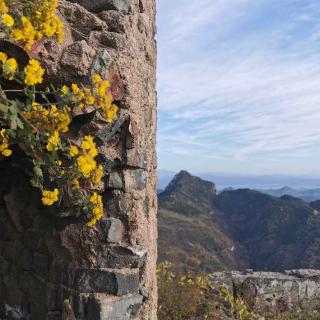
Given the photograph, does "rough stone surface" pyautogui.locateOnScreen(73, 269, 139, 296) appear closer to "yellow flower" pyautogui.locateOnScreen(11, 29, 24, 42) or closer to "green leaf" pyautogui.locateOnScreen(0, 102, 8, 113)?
"green leaf" pyautogui.locateOnScreen(0, 102, 8, 113)

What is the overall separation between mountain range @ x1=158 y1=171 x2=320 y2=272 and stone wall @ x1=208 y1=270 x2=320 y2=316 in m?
15.5

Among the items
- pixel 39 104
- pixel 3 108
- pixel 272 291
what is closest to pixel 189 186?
pixel 272 291

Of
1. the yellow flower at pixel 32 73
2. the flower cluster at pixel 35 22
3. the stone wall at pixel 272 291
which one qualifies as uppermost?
the flower cluster at pixel 35 22

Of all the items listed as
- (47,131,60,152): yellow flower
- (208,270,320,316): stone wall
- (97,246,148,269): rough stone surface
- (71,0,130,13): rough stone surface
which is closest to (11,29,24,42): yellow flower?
(47,131,60,152): yellow flower

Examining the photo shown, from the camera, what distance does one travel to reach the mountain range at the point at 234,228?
33.2m

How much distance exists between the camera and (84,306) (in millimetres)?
3719

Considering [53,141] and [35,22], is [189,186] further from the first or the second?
[35,22]

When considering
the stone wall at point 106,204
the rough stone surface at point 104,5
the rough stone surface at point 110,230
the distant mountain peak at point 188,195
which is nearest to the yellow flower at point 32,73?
the stone wall at point 106,204

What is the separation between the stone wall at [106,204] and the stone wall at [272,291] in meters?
4.91

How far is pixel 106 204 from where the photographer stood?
3.81m

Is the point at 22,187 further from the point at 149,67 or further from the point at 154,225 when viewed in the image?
the point at 149,67

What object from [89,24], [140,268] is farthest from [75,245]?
[89,24]

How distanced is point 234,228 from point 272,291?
120 feet

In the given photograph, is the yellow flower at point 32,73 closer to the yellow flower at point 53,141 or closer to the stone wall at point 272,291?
the yellow flower at point 53,141
